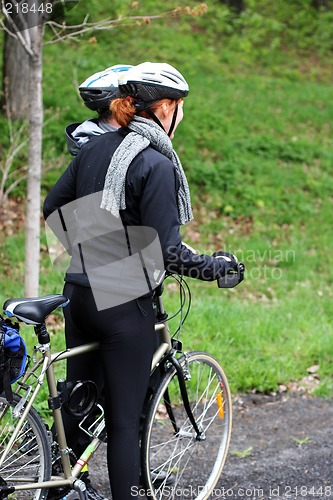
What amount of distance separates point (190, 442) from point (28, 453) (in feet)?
3.34

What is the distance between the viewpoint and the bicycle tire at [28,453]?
9.54ft

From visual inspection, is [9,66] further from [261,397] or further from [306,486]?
[306,486]

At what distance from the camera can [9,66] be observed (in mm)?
8734

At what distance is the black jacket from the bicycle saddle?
0.57 feet

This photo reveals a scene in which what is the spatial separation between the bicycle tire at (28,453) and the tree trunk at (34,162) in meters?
2.74

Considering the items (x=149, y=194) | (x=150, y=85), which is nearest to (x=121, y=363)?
(x=149, y=194)

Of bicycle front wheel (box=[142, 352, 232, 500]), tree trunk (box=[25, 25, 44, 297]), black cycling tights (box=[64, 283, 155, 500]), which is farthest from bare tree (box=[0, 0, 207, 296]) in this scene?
black cycling tights (box=[64, 283, 155, 500])

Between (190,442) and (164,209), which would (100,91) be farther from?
(190,442)

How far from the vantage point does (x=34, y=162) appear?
5469mm

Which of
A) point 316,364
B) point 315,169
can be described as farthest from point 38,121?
point 315,169

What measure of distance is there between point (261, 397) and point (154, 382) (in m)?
2.05

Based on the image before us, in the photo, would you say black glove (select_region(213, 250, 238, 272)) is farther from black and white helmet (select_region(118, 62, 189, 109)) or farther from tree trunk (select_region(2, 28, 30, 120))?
tree trunk (select_region(2, 28, 30, 120))

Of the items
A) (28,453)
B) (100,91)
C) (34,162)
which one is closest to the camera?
(28,453)

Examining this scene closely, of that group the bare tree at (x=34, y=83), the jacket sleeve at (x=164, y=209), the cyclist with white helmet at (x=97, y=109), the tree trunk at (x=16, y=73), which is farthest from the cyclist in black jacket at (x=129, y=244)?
the tree trunk at (x=16, y=73)
